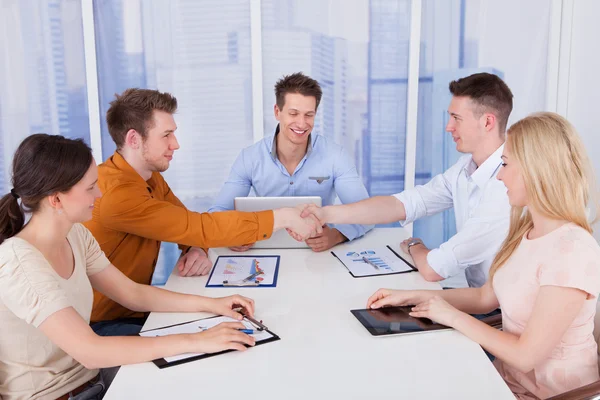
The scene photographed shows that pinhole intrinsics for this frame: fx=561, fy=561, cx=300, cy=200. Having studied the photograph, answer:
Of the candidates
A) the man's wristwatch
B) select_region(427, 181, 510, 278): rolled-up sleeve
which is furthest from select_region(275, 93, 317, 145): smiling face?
select_region(427, 181, 510, 278): rolled-up sleeve

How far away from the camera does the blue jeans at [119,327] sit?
1966 mm

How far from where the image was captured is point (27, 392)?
149 centimetres

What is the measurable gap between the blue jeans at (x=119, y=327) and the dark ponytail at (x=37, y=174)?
600mm

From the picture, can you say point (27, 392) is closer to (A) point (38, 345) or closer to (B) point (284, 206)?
(A) point (38, 345)

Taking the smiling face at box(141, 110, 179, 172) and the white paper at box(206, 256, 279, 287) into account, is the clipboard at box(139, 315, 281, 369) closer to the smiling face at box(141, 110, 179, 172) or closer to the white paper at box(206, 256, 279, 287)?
the white paper at box(206, 256, 279, 287)

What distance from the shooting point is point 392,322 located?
1592mm

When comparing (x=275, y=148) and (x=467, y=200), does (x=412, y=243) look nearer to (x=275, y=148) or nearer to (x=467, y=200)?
(x=467, y=200)

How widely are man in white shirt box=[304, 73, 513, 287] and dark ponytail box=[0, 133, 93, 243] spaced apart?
1019 mm

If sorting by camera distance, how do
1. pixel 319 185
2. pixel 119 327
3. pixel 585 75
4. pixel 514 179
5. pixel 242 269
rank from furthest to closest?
pixel 585 75, pixel 319 185, pixel 242 269, pixel 119 327, pixel 514 179

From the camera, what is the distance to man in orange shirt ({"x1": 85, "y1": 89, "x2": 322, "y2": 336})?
2098 millimetres

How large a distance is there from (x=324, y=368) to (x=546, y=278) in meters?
0.60

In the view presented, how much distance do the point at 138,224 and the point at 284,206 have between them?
1.91ft

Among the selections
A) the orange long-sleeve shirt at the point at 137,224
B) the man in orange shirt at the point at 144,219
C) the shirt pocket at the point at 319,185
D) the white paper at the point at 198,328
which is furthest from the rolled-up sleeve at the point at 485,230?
the shirt pocket at the point at 319,185

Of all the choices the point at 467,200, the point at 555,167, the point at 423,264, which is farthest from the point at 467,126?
the point at 555,167
